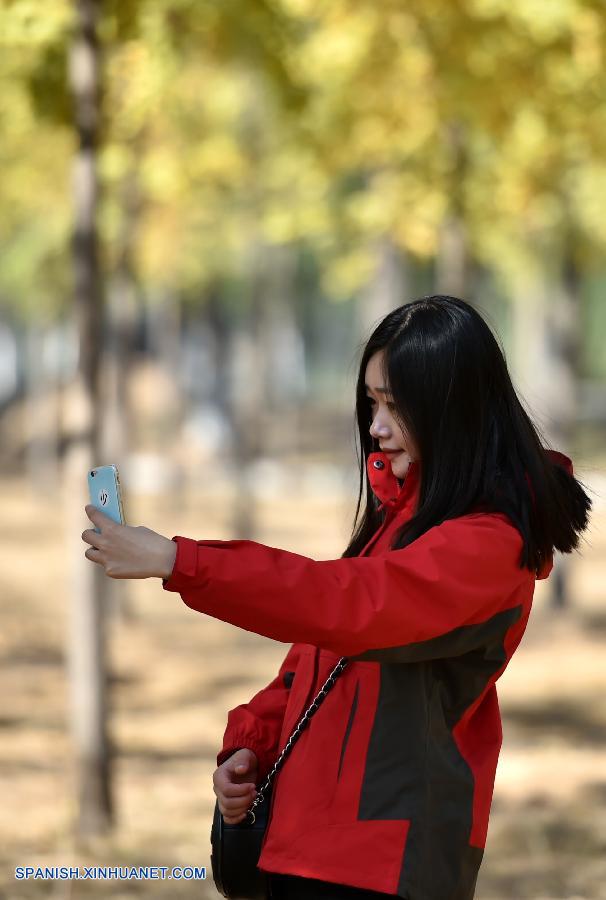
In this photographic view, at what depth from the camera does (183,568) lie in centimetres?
170

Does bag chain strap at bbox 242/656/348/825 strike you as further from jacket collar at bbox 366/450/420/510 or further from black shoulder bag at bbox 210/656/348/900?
jacket collar at bbox 366/450/420/510

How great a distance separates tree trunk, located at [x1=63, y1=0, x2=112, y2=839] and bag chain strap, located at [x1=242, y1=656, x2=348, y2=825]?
3.81 m

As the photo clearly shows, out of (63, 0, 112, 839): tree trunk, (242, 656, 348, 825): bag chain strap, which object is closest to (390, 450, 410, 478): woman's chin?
(242, 656, 348, 825): bag chain strap

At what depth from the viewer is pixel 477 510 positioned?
76.4 inches

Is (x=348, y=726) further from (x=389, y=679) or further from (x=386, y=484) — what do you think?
(x=386, y=484)

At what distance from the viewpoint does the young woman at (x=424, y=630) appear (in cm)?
182

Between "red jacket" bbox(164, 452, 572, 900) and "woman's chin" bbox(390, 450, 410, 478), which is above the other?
"woman's chin" bbox(390, 450, 410, 478)

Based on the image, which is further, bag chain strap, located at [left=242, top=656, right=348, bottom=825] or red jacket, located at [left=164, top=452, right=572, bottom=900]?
bag chain strap, located at [left=242, top=656, right=348, bottom=825]

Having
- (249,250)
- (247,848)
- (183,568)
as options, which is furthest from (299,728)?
(249,250)

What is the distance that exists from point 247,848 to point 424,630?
0.52 meters

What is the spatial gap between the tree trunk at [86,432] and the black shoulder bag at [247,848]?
3779 mm

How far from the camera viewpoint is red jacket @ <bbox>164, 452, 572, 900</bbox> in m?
1.73

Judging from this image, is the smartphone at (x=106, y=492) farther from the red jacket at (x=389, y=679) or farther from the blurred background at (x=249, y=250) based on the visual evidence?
the blurred background at (x=249, y=250)

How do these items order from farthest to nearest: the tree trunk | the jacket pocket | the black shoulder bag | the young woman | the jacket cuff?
1. the tree trunk
2. the black shoulder bag
3. the jacket pocket
4. the young woman
5. the jacket cuff
